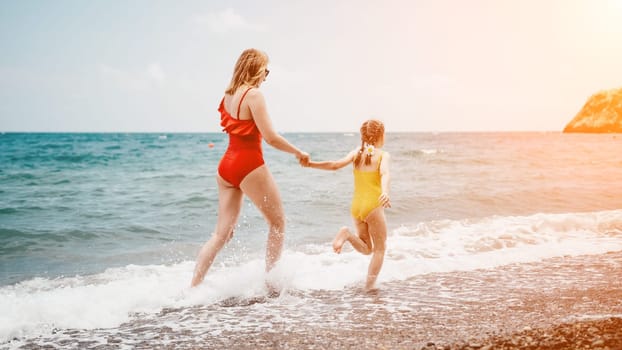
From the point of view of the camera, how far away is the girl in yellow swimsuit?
478 centimetres

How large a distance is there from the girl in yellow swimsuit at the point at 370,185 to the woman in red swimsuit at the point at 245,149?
0.61m

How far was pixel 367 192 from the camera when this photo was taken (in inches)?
190

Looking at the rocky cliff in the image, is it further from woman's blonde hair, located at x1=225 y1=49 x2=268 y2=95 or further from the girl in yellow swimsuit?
woman's blonde hair, located at x1=225 y1=49 x2=268 y2=95

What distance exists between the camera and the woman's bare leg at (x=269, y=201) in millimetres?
4301

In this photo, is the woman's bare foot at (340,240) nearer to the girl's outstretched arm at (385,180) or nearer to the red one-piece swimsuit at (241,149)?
the girl's outstretched arm at (385,180)

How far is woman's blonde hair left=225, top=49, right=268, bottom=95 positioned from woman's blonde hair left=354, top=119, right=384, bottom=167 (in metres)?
1.24

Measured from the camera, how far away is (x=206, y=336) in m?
3.55

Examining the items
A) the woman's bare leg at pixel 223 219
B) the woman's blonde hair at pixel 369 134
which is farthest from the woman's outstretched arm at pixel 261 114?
the woman's blonde hair at pixel 369 134

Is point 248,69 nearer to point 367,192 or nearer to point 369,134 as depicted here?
point 369,134

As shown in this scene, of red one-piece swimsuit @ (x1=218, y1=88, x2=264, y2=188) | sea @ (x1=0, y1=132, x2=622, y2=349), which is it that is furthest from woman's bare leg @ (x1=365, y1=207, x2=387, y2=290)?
red one-piece swimsuit @ (x1=218, y1=88, x2=264, y2=188)

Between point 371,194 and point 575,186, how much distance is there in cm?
1424

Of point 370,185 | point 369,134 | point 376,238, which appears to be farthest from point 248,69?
point 376,238

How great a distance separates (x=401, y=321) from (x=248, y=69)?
250 centimetres

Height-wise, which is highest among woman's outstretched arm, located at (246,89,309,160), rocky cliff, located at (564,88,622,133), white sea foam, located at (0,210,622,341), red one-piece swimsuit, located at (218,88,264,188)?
rocky cliff, located at (564,88,622,133)
